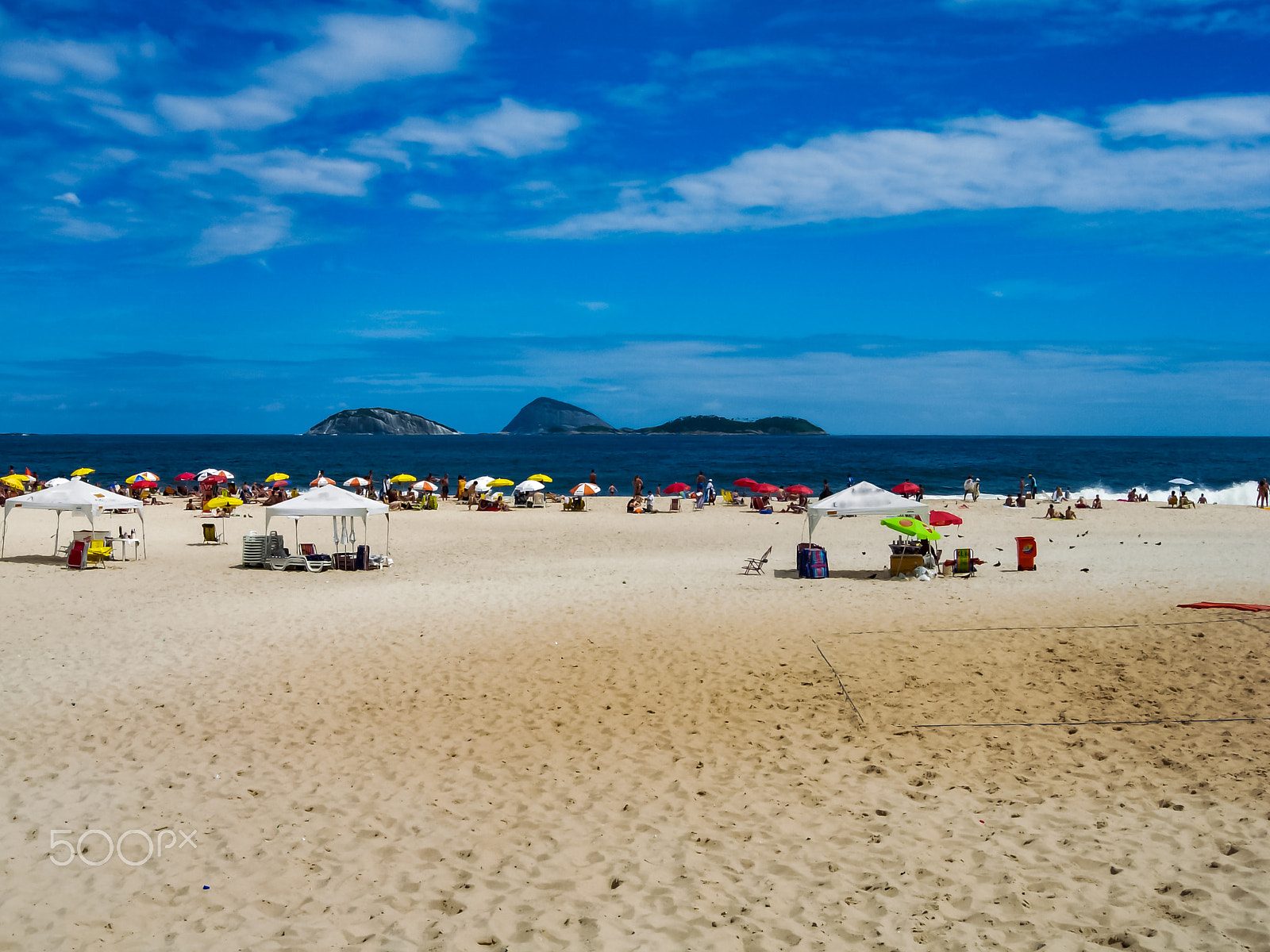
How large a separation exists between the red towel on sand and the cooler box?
636 centimetres

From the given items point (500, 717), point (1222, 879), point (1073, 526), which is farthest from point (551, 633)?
point (1073, 526)

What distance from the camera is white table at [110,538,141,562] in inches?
771

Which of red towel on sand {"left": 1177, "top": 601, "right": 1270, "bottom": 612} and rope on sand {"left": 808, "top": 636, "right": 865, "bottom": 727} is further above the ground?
red towel on sand {"left": 1177, "top": 601, "right": 1270, "bottom": 612}

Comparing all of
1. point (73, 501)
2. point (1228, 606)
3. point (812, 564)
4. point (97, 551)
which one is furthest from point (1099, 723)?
point (73, 501)

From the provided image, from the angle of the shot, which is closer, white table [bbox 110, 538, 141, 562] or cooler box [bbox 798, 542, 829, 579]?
cooler box [bbox 798, 542, 829, 579]

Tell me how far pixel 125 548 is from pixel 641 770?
17547 mm

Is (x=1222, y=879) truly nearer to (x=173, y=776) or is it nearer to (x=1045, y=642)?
(x=1045, y=642)

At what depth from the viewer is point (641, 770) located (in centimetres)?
793

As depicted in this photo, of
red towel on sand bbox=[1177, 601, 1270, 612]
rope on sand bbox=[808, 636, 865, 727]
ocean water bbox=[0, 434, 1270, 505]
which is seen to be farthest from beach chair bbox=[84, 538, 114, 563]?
ocean water bbox=[0, 434, 1270, 505]

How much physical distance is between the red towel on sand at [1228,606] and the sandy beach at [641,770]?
534mm

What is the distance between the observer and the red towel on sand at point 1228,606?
39.4 ft

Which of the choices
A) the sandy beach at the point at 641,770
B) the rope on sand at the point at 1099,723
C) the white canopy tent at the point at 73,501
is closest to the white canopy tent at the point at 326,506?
the sandy beach at the point at 641,770

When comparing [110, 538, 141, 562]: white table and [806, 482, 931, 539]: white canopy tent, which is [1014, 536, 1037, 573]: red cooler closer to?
[806, 482, 931, 539]: white canopy tent

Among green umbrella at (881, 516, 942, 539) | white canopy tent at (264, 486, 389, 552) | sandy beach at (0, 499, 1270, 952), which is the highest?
white canopy tent at (264, 486, 389, 552)
